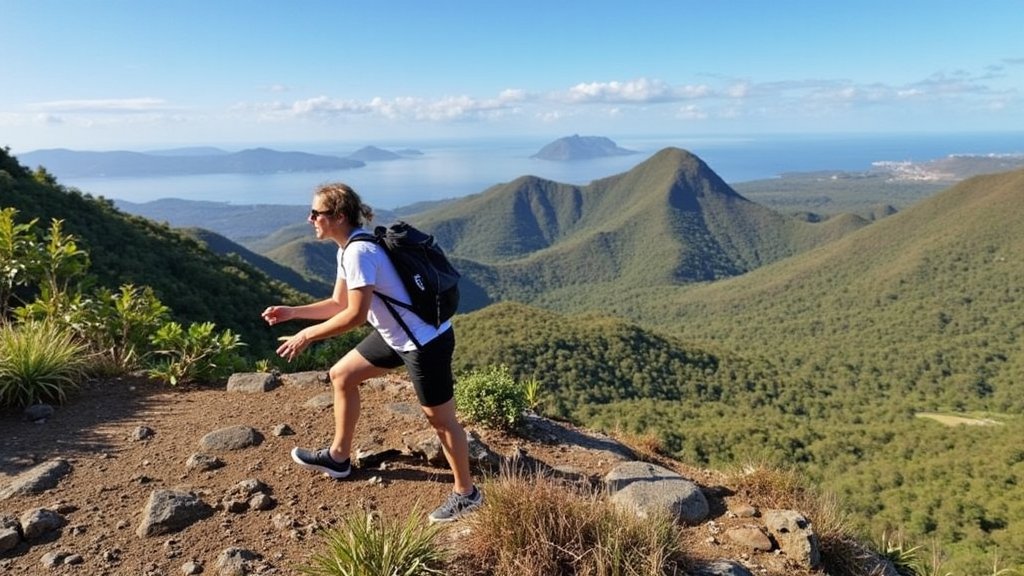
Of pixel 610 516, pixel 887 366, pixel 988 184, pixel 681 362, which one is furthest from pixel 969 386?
pixel 610 516

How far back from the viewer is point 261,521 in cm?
332

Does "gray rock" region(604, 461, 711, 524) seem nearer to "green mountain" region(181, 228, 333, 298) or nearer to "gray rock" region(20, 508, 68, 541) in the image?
"gray rock" region(20, 508, 68, 541)

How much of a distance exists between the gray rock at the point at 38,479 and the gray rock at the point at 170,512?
2.58 ft

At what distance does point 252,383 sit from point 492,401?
2.37 metres

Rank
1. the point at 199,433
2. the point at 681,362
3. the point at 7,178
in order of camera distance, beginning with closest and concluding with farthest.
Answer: the point at 199,433 < the point at 7,178 < the point at 681,362

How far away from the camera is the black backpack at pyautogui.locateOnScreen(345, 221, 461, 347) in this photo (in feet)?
10.1

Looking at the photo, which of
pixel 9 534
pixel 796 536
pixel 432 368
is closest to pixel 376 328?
pixel 432 368

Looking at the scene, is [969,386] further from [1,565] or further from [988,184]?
[1,565]

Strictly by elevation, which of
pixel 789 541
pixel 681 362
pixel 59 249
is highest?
pixel 59 249

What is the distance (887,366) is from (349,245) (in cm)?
7711

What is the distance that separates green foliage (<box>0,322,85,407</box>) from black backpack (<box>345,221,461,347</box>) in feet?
12.0

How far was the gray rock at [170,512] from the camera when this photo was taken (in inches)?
126

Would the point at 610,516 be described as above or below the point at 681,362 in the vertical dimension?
above

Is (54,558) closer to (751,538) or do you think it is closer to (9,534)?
(9,534)
